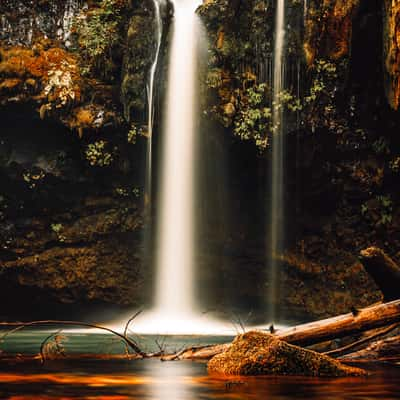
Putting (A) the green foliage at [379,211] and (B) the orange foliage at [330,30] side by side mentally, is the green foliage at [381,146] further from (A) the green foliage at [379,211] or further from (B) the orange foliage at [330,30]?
A: (B) the orange foliage at [330,30]

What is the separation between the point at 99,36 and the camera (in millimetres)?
15242

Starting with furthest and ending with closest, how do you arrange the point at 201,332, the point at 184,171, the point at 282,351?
the point at 184,171, the point at 201,332, the point at 282,351

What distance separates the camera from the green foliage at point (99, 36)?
15.2m

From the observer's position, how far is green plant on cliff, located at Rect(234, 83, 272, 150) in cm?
1444

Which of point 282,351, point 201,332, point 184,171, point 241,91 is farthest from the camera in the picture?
point 184,171

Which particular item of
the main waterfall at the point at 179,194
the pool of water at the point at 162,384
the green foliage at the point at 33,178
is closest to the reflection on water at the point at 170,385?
the pool of water at the point at 162,384

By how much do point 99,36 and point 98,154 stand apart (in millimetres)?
2663

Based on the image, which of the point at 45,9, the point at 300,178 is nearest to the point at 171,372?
the point at 300,178

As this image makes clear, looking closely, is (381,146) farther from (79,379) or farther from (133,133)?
(79,379)

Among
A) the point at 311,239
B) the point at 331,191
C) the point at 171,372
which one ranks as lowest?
the point at 171,372

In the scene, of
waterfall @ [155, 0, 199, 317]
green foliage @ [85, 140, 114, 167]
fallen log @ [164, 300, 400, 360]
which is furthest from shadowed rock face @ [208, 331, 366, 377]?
green foliage @ [85, 140, 114, 167]

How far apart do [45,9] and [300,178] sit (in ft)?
23.2

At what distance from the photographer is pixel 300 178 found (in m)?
15.0

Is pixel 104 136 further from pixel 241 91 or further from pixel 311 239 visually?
pixel 311 239
